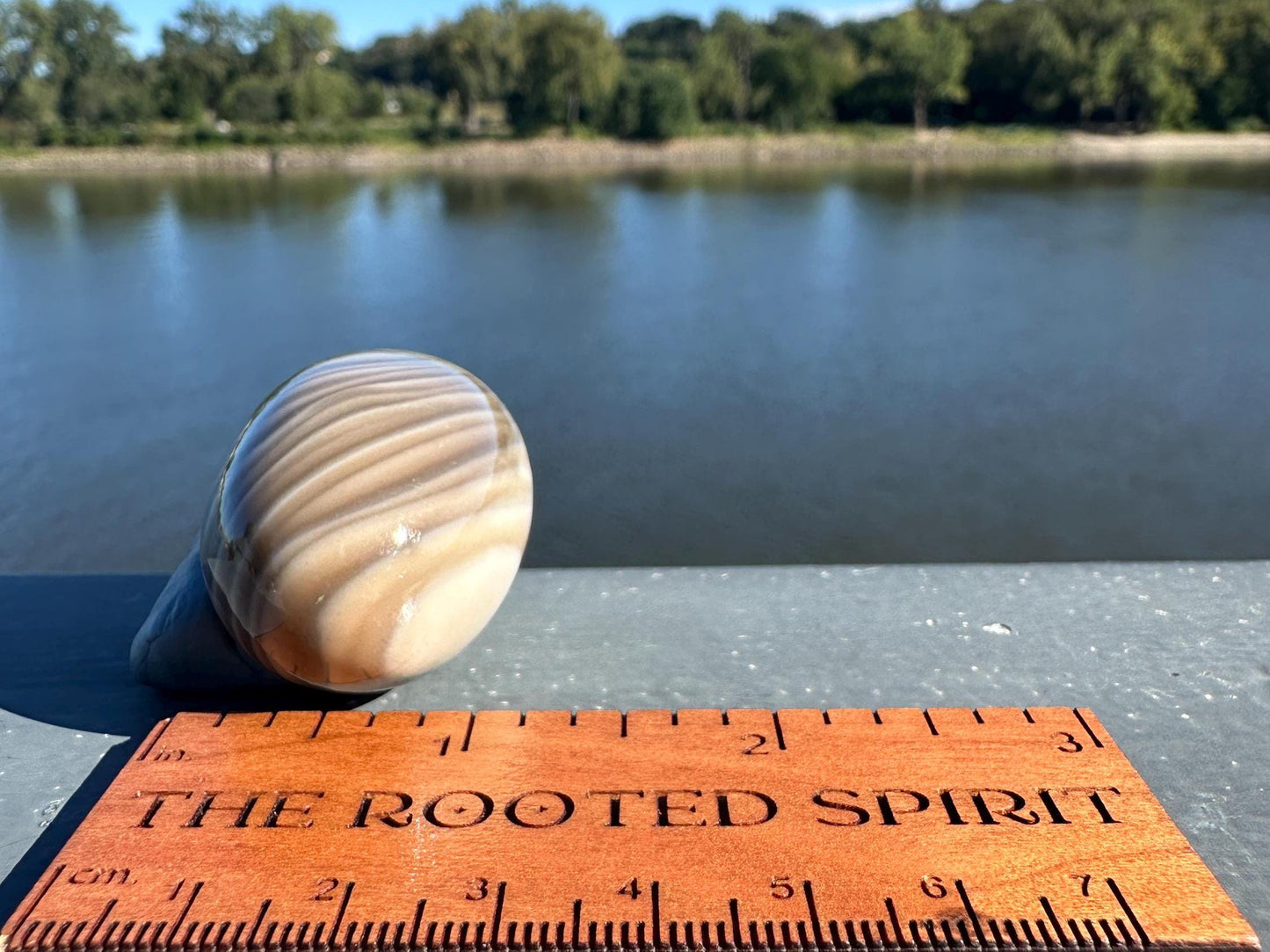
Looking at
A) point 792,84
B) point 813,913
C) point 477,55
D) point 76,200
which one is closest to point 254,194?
point 76,200

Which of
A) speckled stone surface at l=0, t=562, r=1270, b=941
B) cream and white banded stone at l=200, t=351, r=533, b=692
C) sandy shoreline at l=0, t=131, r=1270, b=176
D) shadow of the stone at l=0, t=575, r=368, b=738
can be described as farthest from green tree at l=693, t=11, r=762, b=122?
cream and white banded stone at l=200, t=351, r=533, b=692

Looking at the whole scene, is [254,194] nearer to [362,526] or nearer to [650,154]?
[650,154]

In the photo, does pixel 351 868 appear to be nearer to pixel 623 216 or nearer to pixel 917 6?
pixel 623 216

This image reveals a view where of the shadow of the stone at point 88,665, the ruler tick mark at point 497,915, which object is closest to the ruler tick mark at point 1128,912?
the ruler tick mark at point 497,915

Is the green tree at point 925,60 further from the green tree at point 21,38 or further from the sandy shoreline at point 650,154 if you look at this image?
the green tree at point 21,38

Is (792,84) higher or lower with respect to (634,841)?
higher

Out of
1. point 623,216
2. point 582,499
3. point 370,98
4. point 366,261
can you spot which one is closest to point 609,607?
point 582,499
